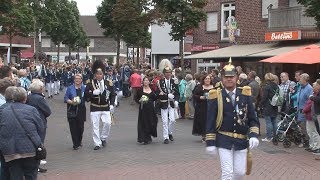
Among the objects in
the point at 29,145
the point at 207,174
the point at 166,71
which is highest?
the point at 166,71

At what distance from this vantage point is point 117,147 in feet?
42.1

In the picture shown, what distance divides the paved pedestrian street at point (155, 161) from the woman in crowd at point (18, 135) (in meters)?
2.29

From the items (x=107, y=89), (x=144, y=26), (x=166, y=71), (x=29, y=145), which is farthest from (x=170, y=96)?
(x=144, y=26)

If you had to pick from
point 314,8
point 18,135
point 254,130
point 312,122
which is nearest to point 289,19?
point 314,8

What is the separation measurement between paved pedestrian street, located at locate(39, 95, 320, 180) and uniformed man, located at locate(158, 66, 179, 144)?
1.24 ft

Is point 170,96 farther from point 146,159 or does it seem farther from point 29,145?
point 29,145

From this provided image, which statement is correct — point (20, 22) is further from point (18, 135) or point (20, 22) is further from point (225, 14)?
point (18, 135)

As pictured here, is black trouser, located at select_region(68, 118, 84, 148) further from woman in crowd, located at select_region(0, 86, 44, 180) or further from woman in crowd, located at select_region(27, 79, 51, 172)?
woman in crowd, located at select_region(0, 86, 44, 180)

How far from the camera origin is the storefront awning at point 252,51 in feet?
76.1

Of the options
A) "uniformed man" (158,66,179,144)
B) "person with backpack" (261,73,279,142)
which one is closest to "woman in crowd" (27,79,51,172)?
"uniformed man" (158,66,179,144)

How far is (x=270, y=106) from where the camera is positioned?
1392 cm

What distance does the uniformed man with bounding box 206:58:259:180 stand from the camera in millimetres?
6941

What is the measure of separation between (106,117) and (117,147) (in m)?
0.79

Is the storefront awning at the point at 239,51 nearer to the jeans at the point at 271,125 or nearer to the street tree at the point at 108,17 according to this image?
the street tree at the point at 108,17
